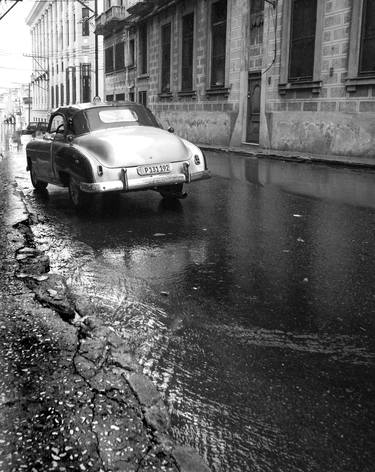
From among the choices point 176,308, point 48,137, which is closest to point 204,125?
point 48,137

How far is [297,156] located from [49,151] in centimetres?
921

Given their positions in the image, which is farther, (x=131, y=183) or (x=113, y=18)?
(x=113, y=18)

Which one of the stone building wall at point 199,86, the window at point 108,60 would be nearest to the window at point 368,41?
the stone building wall at point 199,86

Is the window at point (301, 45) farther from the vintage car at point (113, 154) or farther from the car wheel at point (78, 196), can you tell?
the car wheel at point (78, 196)

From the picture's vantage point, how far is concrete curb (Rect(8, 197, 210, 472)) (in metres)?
2.11

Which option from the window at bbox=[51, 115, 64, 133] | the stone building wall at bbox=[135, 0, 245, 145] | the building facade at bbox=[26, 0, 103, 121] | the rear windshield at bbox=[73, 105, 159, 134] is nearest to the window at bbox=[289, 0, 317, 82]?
the stone building wall at bbox=[135, 0, 245, 145]

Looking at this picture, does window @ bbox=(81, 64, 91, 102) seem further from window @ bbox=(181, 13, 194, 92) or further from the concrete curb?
the concrete curb

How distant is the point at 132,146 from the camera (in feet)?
23.8

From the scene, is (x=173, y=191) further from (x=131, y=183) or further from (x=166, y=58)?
(x=166, y=58)

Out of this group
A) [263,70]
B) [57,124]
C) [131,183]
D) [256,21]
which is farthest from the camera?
[256,21]

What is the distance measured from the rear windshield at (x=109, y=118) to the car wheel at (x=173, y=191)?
1.02 meters

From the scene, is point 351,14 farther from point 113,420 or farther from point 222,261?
point 113,420

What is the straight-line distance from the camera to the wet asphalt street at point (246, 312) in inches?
90.2

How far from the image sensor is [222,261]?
5.02 m
